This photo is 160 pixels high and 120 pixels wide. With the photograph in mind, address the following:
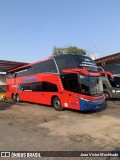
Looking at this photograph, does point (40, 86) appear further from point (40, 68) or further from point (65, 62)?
point (65, 62)

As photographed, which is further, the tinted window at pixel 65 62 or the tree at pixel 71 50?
the tree at pixel 71 50

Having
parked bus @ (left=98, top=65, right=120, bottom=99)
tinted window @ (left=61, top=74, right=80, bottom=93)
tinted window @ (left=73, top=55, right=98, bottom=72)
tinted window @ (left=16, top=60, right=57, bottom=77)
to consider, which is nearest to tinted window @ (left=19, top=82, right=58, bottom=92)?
tinted window @ (left=16, top=60, right=57, bottom=77)

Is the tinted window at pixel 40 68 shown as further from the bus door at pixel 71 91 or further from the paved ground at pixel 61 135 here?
the paved ground at pixel 61 135

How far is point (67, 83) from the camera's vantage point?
14.2 m

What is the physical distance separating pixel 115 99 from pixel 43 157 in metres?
17.5

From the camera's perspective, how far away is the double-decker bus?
13281mm

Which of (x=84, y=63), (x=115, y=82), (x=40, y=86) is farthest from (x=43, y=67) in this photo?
(x=115, y=82)

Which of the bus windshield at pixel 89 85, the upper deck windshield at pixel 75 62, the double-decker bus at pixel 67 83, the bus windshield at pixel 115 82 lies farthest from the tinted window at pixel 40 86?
the bus windshield at pixel 115 82

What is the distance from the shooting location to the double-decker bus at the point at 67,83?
1328cm

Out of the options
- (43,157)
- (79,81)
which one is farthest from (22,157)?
(79,81)

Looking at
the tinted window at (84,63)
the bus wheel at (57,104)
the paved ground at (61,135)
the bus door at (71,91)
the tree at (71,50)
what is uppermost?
the tree at (71,50)

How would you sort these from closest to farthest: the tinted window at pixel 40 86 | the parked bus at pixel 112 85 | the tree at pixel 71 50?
1. the tinted window at pixel 40 86
2. the parked bus at pixel 112 85
3. the tree at pixel 71 50

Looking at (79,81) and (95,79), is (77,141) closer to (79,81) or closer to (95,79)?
(79,81)

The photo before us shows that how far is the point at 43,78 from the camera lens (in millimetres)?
17109
